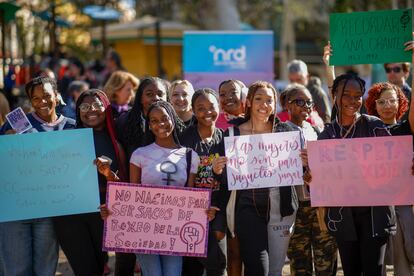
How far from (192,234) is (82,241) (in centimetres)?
83

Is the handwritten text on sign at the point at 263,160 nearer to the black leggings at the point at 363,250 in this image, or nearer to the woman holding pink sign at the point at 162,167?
the woman holding pink sign at the point at 162,167

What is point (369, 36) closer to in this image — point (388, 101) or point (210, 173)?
point (388, 101)

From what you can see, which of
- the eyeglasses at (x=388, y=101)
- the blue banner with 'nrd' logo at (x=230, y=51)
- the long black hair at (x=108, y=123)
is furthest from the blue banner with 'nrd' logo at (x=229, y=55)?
the long black hair at (x=108, y=123)

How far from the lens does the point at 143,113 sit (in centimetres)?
602

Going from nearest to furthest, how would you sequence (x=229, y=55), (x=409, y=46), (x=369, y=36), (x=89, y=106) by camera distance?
(x=89, y=106), (x=409, y=46), (x=369, y=36), (x=229, y=55)

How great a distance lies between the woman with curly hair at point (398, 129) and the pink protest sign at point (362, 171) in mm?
247

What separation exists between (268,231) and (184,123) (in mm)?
1301

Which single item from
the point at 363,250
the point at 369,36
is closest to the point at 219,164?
the point at 363,250

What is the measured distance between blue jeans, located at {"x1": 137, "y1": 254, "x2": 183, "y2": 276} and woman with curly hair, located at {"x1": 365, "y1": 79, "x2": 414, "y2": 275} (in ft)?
5.82

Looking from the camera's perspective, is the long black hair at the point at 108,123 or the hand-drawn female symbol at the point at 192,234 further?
the long black hair at the point at 108,123

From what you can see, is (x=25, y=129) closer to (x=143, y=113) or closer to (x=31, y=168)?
(x=31, y=168)

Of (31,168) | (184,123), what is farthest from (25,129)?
(184,123)

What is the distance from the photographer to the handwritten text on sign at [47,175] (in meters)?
5.38

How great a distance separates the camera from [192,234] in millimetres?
5316
